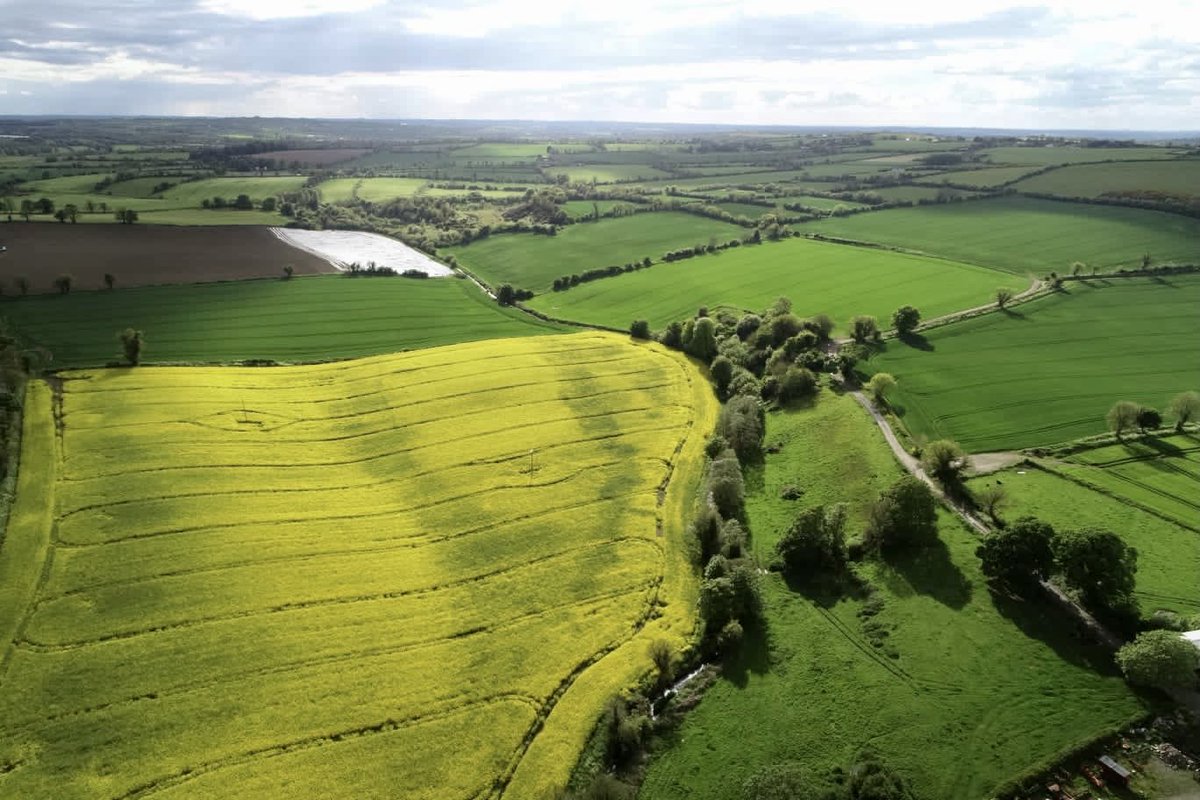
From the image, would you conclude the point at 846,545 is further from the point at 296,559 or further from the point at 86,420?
the point at 86,420

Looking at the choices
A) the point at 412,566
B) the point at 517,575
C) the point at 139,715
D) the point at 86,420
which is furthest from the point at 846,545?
the point at 86,420

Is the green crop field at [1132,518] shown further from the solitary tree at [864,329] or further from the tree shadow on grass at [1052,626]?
the solitary tree at [864,329]

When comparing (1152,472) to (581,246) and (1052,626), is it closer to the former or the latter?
(1052,626)

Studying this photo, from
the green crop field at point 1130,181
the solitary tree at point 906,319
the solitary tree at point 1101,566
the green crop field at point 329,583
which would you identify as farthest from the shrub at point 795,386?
the green crop field at point 1130,181

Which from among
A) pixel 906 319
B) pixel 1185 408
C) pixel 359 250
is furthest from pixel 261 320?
pixel 1185 408

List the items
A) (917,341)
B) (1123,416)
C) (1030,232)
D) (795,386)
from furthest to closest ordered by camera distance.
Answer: (1030,232), (917,341), (795,386), (1123,416)

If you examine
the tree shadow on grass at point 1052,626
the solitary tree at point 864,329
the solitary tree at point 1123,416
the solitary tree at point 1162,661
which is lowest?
the tree shadow on grass at point 1052,626
